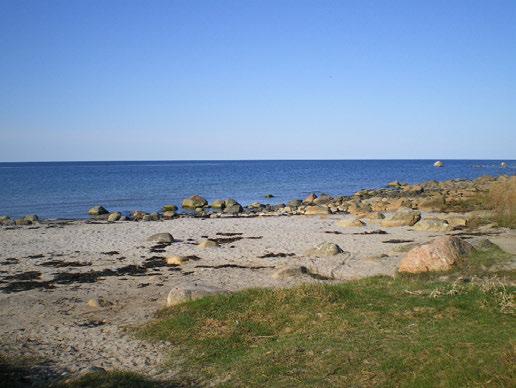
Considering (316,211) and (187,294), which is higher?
(187,294)

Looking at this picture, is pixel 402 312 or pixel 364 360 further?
pixel 402 312

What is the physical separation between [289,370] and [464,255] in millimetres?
8984

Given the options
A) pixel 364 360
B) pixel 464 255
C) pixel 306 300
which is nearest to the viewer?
pixel 364 360

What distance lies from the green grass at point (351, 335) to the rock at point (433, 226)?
13366mm

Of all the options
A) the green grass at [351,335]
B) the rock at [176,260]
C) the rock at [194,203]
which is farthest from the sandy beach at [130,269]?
the rock at [194,203]

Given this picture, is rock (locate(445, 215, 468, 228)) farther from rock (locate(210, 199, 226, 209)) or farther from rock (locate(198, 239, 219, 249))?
rock (locate(210, 199, 226, 209))

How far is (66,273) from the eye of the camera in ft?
60.3

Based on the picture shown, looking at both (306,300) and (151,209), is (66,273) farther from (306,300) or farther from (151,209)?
(151,209)

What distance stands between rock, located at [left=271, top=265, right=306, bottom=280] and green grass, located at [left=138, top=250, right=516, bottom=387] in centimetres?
375

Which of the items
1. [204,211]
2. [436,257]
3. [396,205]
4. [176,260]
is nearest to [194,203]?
[204,211]

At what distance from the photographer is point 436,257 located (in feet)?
46.9

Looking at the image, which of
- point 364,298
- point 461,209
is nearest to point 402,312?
point 364,298

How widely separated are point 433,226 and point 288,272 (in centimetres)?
1314

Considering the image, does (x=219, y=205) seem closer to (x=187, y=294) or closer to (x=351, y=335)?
(x=187, y=294)
